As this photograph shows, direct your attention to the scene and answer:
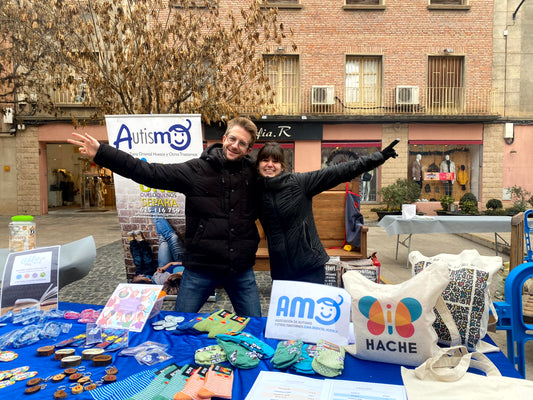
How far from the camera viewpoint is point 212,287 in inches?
97.9

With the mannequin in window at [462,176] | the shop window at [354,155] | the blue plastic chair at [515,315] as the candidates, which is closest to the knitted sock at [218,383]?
the blue plastic chair at [515,315]

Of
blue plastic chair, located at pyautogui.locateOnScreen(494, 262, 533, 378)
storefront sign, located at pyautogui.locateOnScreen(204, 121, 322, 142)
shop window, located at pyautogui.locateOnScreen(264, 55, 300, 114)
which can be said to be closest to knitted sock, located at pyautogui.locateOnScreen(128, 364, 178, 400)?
blue plastic chair, located at pyautogui.locateOnScreen(494, 262, 533, 378)

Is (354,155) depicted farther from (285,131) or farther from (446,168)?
(446,168)

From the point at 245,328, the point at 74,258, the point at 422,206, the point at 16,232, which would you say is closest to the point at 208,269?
the point at 245,328

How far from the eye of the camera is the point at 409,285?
158 cm

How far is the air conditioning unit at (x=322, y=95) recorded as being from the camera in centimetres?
1462

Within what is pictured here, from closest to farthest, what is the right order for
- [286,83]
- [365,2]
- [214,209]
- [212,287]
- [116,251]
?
1. [214,209]
2. [212,287]
3. [116,251]
4. [365,2]
5. [286,83]

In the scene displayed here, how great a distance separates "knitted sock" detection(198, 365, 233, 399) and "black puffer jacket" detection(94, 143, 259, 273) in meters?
0.86

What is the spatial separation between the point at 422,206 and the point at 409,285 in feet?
34.0

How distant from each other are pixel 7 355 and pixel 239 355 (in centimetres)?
111

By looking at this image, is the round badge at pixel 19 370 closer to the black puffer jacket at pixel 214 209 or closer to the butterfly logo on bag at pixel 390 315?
the black puffer jacket at pixel 214 209

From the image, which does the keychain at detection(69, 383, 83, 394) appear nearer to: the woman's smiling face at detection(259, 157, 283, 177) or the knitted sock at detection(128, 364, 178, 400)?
the knitted sock at detection(128, 364, 178, 400)

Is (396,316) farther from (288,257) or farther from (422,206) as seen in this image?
(422,206)

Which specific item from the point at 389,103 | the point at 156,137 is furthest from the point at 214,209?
the point at 389,103
